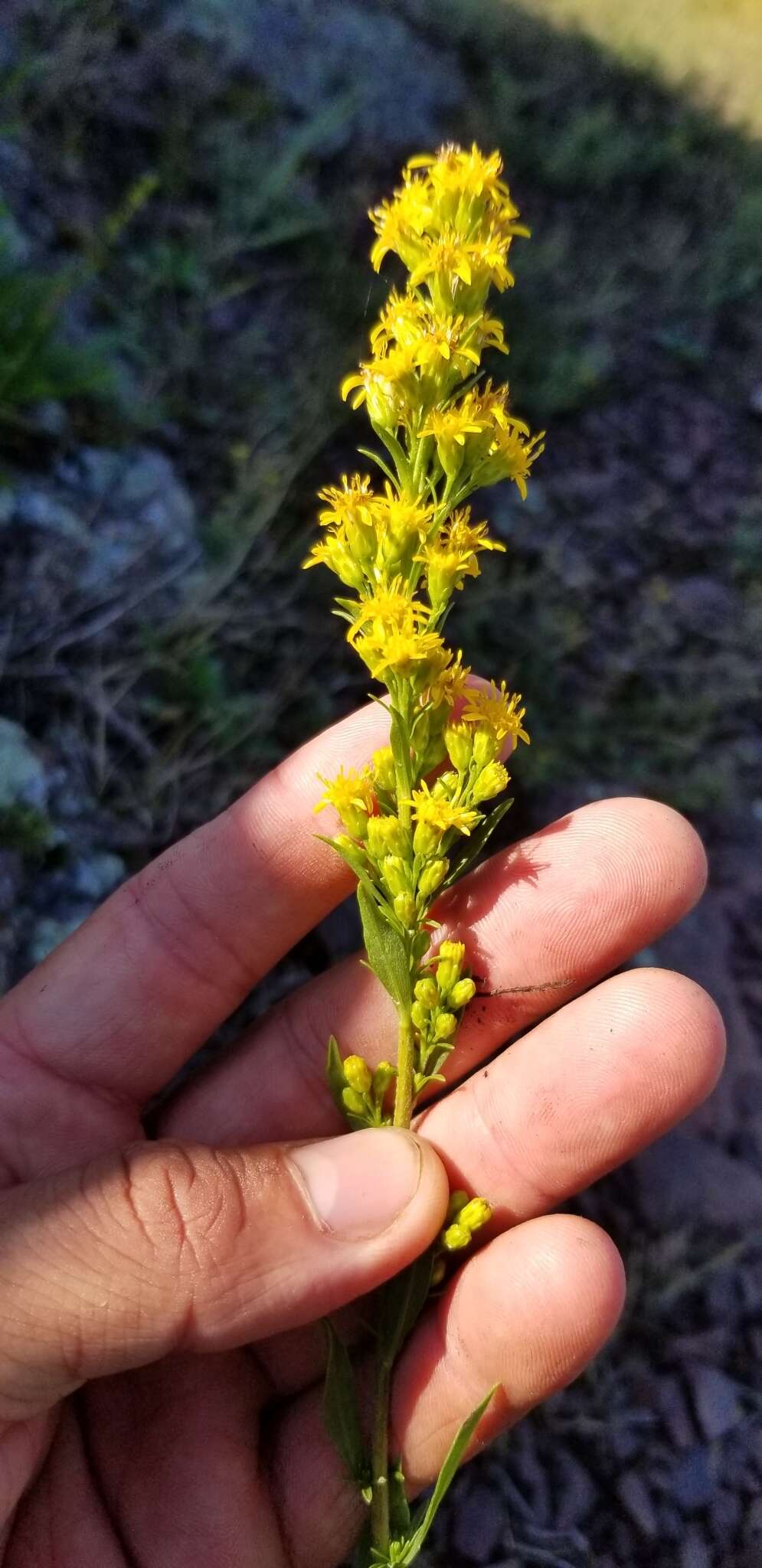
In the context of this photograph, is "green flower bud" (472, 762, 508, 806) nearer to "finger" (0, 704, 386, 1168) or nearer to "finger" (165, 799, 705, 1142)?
"finger" (165, 799, 705, 1142)

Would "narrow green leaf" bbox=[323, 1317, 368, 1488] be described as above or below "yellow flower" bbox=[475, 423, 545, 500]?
below

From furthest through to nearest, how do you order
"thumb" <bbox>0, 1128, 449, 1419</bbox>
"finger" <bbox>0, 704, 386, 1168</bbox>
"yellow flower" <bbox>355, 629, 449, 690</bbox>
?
"finger" <bbox>0, 704, 386, 1168</bbox>
"yellow flower" <bbox>355, 629, 449, 690</bbox>
"thumb" <bbox>0, 1128, 449, 1419</bbox>

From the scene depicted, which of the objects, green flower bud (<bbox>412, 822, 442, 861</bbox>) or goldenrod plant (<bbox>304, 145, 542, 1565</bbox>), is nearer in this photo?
goldenrod plant (<bbox>304, 145, 542, 1565</bbox>)

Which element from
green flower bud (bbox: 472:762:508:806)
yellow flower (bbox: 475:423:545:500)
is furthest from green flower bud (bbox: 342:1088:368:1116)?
yellow flower (bbox: 475:423:545:500)

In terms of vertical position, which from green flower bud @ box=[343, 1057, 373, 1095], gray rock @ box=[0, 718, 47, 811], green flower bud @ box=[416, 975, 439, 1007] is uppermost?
gray rock @ box=[0, 718, 47, 811]

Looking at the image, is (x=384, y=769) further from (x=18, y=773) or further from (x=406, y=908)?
(x=18, y=773)

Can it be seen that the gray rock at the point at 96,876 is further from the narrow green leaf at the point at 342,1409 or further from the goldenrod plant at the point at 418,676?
the narrow green leaf at the point at 342,1409

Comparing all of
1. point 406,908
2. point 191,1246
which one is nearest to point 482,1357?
point 191,1246

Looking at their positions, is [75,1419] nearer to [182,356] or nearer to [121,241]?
[182,356]
